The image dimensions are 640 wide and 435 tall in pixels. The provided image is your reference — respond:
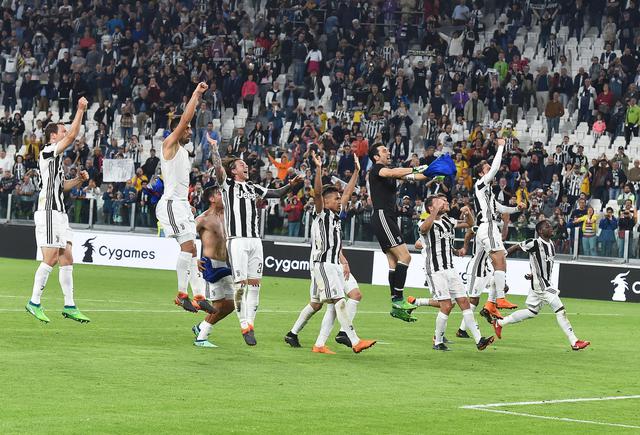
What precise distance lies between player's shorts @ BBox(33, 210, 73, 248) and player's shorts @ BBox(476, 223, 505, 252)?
28.4ft

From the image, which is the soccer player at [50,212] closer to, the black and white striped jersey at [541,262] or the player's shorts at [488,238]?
the black and white striped jersey at [541,262]

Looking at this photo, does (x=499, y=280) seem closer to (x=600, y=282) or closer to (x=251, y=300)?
(x=251, y=300)

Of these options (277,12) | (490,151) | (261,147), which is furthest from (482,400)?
(277,12)

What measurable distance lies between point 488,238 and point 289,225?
40.1ft

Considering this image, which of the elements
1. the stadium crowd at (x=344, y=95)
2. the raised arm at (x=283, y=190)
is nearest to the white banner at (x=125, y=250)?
the stadium crowd at (x=344, y=95)

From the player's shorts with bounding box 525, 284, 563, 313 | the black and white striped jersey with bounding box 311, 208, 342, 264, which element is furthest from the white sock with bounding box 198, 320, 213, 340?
Result: the player's shorts with bounding box 525, 284, 563, 313

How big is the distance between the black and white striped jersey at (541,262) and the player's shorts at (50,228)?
6972 millimetres

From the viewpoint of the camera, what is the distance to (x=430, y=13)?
4456cm

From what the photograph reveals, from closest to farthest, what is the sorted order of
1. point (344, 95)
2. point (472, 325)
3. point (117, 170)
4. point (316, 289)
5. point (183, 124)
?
point (183, 124), point (316, 289), point (472, 325), point (117, 170), point (344, 95)

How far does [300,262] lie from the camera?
1371 inches

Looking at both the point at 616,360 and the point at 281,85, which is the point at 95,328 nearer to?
the point at 616,360

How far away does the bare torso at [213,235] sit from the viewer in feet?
55.0

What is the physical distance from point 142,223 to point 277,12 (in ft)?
44.4

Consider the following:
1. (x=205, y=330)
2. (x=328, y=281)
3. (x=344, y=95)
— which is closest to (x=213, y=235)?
(x=205, y=330)
